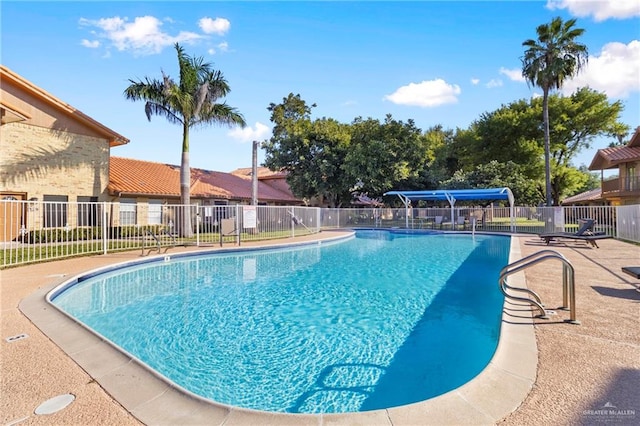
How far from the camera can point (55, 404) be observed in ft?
8.66

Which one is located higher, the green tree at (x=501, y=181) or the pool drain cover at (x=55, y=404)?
the green tree at (x=501, y=181)

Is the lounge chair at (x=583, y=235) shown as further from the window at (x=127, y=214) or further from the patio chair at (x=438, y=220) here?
the window at (x=127, y=214)

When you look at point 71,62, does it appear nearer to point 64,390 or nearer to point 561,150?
point 64,390

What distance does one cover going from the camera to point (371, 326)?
219 inches

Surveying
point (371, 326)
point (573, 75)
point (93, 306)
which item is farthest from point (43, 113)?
point (573, 75)

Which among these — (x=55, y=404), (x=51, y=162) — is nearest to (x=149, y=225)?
(x=51, y=162)

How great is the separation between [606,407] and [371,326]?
11.2 ft

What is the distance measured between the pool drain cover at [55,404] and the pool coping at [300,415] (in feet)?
0.85

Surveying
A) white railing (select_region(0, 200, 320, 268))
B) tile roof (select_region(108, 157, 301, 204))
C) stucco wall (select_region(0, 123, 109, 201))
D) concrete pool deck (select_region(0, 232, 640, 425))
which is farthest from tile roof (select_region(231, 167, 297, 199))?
concrete pool deck (select_region(0, 232, 640, 425))

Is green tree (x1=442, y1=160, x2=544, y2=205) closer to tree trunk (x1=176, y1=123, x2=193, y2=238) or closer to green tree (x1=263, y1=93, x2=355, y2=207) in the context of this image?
green tree (x1=263, y1=93, x2=355, y2=207)

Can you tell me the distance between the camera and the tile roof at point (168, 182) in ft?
63.0

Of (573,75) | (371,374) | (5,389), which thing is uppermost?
(573,75)

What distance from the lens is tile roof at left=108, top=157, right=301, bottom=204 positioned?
756 inches

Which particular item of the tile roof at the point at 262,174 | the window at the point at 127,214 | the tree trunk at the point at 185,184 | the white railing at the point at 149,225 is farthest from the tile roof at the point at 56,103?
the tile roof at the point at 262,174
